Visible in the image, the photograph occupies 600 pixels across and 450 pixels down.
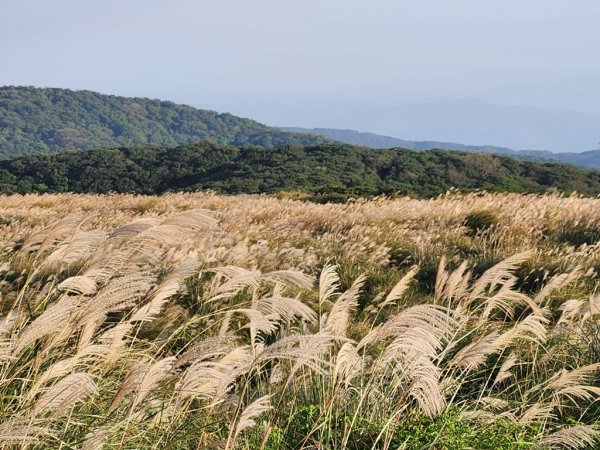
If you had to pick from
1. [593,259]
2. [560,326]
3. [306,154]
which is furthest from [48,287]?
[306,154]

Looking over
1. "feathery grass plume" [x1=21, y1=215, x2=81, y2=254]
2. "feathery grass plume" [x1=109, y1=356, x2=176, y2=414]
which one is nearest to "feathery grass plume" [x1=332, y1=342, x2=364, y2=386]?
"feathery grass plume" [x1=109, y1=356, x2=176, y2=414]

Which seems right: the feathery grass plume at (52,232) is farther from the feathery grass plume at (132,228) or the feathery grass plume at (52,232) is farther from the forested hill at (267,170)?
the forested hill at (267,170)

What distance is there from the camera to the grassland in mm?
2471

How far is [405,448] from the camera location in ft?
8.89

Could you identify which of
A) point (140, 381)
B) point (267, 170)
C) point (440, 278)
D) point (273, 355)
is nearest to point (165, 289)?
point (140, 381)

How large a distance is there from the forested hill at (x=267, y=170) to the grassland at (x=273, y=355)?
55.1 metres

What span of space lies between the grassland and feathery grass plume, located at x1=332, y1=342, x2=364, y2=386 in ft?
0.07

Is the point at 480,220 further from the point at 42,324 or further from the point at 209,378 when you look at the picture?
the point at 42,324

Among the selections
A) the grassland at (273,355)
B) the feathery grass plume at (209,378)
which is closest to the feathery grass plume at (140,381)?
the grassland at (273,355)

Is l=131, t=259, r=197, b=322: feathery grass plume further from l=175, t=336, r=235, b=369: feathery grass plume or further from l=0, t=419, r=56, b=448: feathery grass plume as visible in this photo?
l=0, t=419, r=56, b=448: feathery grass plume

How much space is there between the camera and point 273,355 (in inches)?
85.5

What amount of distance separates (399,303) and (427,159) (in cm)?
7059

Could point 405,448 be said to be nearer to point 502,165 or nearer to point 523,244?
point 523,244

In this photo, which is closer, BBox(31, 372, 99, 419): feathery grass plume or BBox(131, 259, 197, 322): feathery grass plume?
BBox(31, 372, 99, 419): feathery grass plume
